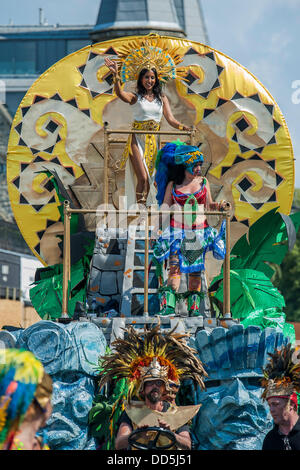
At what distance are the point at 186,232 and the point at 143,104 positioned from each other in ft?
7.72

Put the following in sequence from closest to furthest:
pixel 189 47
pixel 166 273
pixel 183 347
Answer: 1. pixel 183 347
2. pixel 166 273
3. pixel 189 47

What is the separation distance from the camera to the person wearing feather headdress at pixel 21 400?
4.77 metres

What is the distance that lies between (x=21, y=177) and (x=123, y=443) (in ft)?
24.2

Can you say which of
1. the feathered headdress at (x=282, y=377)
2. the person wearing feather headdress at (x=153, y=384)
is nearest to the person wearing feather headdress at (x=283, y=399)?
the feathered headdress at (x=282, y=377)

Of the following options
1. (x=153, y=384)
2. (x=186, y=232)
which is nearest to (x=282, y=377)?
(x=153, y=384)

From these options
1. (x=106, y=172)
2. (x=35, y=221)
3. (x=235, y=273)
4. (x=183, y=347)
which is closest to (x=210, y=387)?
(x=183, y=347)

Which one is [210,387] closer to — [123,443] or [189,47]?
[123,443]

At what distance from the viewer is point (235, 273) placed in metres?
11.6

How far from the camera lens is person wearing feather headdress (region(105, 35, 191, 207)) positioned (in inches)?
457

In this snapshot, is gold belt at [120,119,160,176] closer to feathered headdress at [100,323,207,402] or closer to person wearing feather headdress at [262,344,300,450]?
feathered headdress at [100,323,207,402]

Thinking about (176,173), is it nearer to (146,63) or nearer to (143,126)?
(143,126)

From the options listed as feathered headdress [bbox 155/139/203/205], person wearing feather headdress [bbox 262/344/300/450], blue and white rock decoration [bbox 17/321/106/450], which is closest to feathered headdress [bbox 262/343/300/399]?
person wearing feather headdress [bbox 262/344/300/450]

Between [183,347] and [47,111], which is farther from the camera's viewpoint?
[47,111]
